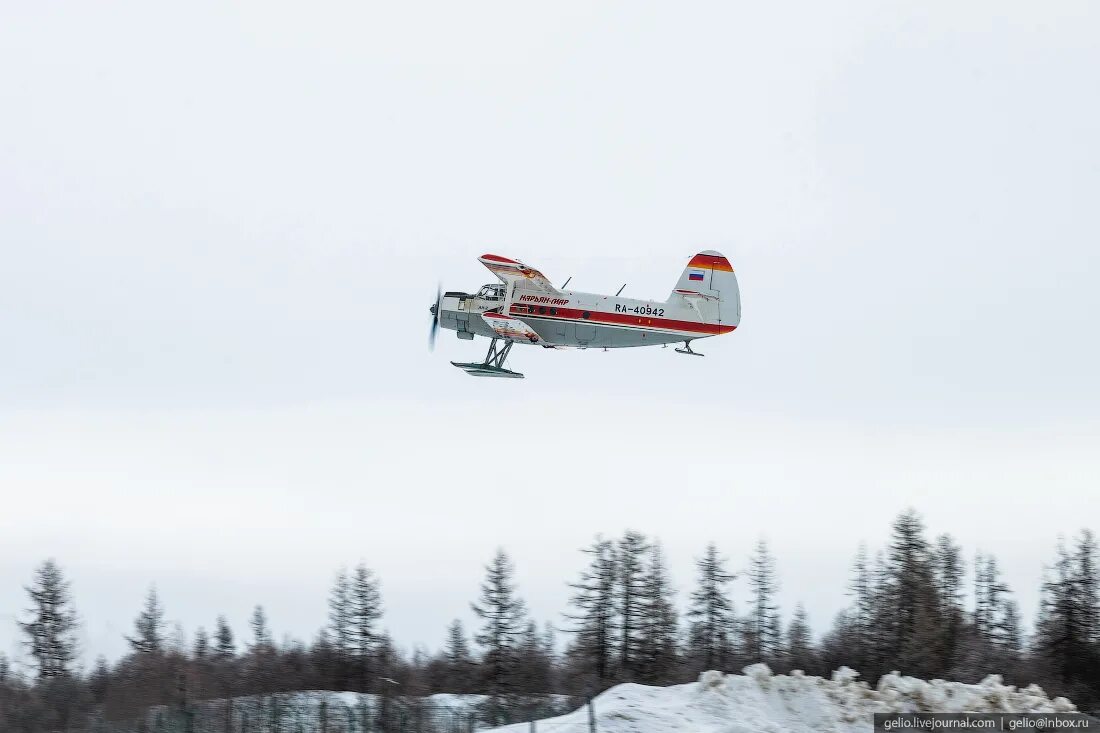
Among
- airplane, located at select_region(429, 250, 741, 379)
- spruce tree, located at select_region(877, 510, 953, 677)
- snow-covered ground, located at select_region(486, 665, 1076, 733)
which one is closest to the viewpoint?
snow-covered ground, located at select_region(486, 665, 1076, 733)

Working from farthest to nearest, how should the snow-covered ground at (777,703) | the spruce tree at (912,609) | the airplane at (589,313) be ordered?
the spruce tree at (912,609) < the airplane at (589,313) < the snow-covered ground at (777,703)

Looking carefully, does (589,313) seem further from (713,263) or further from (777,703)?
(777,703)

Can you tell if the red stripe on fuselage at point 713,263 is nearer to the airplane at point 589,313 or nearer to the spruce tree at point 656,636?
the airplane at point 589,313

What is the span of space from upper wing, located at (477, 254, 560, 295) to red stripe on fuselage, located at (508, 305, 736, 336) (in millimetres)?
796

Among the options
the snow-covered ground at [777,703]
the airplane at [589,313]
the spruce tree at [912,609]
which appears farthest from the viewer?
the spruce tree at [912,609]

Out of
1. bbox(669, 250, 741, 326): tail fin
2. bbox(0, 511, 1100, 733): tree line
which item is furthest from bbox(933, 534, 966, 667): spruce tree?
bbox(669, 250, 741, 326): tail fin

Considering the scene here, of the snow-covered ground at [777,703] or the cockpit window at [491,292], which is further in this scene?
the cockpit window at [491,292]

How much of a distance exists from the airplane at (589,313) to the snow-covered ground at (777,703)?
15.0 metres

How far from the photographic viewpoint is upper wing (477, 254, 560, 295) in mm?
44125

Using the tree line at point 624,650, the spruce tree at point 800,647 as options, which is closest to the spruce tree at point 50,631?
the tree line at point 624,650

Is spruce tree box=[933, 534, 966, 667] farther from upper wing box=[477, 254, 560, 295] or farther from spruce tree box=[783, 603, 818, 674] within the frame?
upper wing box=[477, 254, 560, 295]

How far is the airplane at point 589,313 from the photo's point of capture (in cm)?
4356

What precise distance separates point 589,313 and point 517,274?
3211 mm

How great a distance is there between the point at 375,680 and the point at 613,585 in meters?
15.5
